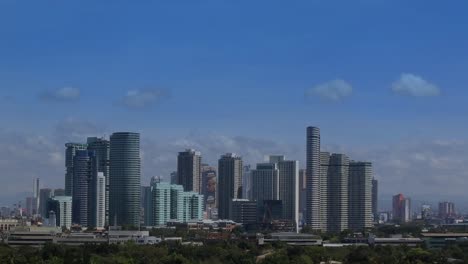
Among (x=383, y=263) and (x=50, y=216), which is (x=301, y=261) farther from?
(x=50, y=216)

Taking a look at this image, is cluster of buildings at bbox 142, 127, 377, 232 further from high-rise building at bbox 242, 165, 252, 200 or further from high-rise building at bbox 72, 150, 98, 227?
high-rise building at bbox 72, 150, 98, 227

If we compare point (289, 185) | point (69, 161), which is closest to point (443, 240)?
point (289, 185)

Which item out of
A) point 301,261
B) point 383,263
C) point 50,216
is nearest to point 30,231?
point 50,216

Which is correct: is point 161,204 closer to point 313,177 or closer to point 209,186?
point 313,177

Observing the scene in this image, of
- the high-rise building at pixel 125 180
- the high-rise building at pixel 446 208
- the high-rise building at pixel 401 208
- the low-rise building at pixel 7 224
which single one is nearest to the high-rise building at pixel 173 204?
the high-rise building at pixel 125 180

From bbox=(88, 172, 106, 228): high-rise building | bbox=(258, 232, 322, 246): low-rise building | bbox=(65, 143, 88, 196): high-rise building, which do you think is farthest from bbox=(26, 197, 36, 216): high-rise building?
bbox=(258, 232, 322, 246): low-rise building
